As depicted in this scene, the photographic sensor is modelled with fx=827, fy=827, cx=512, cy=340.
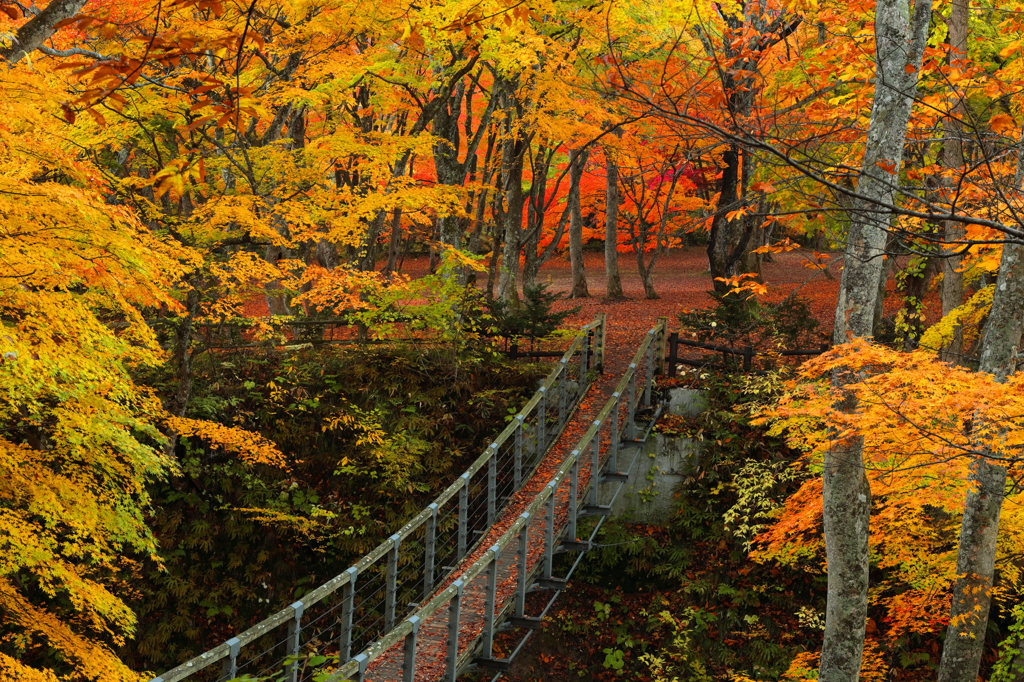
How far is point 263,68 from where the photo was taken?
39.3ft

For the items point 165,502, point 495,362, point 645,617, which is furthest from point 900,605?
point 165,502

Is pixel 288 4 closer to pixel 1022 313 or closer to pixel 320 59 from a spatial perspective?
pixel 320 59

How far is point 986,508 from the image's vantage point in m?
6.84

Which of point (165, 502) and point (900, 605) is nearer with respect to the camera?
point (900, 605)

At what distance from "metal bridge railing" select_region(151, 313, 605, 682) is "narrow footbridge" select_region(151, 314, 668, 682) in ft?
0.08

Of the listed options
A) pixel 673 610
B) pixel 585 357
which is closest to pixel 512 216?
pixel 585 357

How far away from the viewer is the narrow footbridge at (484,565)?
587cm

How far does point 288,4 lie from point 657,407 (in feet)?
23.3

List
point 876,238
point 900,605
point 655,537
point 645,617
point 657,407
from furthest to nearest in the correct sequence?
point 657,407 → point 655,537 → point 645,617 → point 900,605 → point 876,238

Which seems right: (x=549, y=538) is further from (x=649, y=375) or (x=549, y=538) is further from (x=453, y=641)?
(x=649, y=375)

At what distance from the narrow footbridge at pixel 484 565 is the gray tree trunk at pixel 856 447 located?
7.77 feet

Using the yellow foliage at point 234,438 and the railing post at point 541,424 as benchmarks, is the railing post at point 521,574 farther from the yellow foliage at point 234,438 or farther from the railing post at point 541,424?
the yellow foliage at point 234,438

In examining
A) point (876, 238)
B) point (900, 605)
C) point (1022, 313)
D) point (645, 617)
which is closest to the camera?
point (876, 238)

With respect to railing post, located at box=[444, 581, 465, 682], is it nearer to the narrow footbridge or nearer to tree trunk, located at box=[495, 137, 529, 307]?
the narrow footbridge
